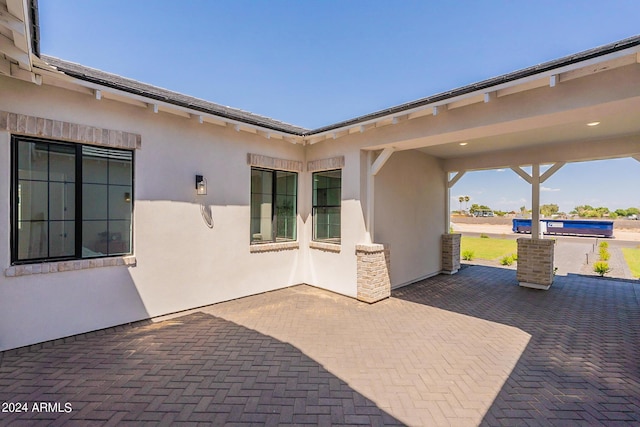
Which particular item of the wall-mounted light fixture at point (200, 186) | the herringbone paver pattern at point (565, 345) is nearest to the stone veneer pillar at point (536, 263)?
the herringbone paver pattern at point (565, 345)

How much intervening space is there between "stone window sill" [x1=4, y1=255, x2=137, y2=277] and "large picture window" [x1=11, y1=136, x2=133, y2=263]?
0.55 feet

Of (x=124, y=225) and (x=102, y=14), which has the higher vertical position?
(x=102, y=14)

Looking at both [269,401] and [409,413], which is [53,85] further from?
[409,413]

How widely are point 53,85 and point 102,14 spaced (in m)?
2.58

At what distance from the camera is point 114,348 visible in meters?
4.30

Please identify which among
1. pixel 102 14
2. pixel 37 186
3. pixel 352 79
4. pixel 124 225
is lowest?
pixel 124 225

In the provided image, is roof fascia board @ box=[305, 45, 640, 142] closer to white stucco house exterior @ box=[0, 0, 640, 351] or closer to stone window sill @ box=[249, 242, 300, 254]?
white stucco house exterior @ box=[0, 0, 640, 351]

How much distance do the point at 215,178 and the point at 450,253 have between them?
816cm

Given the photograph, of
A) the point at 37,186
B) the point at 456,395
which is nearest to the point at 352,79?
the point at 37,186

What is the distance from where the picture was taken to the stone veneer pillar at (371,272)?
6.60 meters

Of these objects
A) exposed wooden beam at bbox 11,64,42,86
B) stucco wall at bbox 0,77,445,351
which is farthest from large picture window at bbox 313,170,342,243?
exposed wooden beam at bbox 11,64,42,86

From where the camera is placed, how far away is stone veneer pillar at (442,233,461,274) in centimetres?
999

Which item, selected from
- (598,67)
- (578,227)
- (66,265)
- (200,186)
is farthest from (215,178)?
(578,227)

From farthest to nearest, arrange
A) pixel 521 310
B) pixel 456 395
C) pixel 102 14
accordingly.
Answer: pixel 521 310 → pixel 102 14 → pixel 456 395
